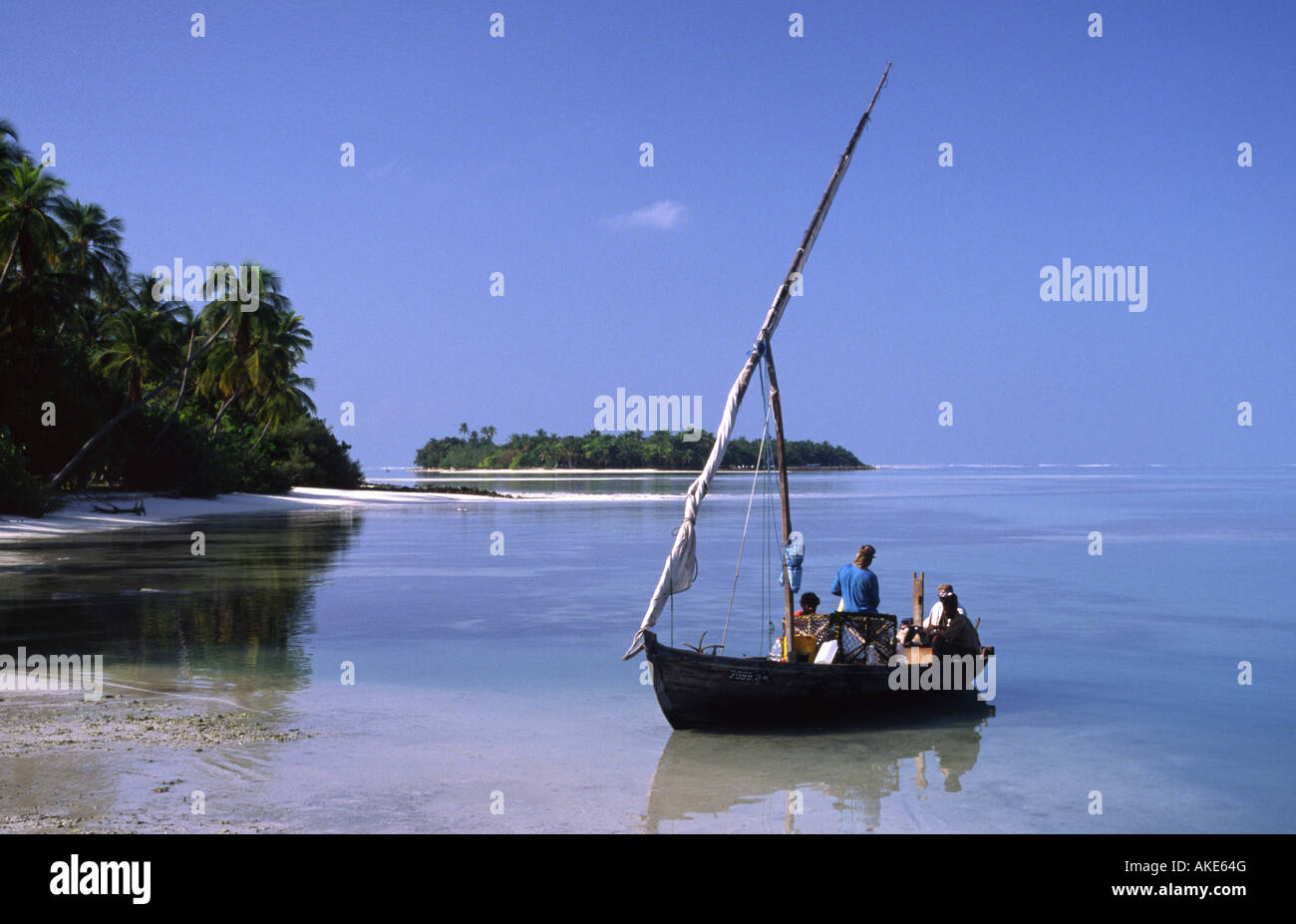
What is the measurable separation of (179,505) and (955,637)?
56.7 metres

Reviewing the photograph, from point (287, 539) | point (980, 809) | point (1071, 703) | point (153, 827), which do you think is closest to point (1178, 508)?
point (287, 539)

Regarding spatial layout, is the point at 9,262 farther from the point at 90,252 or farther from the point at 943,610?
the point at 943,610

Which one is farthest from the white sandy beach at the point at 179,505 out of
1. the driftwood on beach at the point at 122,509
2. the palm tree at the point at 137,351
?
the palm tree at the point at 137,351

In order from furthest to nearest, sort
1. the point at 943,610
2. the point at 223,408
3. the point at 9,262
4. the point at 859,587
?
the point at 223,408 → the point at 9,262 → the point at 943,610 → the point at 859,587

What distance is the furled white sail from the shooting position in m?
12.6

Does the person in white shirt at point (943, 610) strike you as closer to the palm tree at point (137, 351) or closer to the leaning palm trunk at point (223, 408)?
the palm tree at point (137, 351)

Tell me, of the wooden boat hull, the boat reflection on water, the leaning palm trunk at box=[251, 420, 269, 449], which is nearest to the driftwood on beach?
the leaning palm trunk at box=[251, 420, 269, 449]

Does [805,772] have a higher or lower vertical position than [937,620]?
lower

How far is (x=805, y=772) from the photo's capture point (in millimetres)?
11742

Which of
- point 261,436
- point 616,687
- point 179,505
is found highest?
point 261,436

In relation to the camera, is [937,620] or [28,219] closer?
[937,620]

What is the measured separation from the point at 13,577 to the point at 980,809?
26115 millimetres

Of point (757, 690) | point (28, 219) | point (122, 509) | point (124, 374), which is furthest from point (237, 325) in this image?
point (757, 690)
